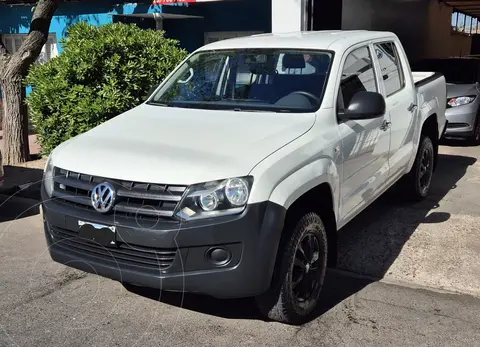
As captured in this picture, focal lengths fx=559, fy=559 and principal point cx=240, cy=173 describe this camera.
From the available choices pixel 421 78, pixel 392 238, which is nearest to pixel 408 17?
pixel 421 78

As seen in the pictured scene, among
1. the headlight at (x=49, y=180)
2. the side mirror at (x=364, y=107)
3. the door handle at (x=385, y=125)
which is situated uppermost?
the side mirror at (x=364, y=107)

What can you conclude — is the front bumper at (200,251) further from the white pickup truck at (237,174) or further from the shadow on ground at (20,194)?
the shadow on ground at (20,194)

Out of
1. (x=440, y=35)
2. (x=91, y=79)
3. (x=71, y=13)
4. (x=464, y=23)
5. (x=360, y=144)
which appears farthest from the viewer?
(x=464, y=23)

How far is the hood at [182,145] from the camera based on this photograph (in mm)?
3305

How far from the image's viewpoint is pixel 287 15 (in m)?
8.36

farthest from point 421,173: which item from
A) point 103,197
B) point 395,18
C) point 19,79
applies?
point 395,18

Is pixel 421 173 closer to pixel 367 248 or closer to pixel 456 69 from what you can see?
pixel 367 248

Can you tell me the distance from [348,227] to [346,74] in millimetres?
1867

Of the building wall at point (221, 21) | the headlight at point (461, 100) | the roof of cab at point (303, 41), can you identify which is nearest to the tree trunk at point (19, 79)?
the building wall at point (221, 21)

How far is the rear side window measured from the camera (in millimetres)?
5279

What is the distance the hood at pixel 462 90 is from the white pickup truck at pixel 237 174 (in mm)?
5453

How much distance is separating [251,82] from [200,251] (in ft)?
6.08

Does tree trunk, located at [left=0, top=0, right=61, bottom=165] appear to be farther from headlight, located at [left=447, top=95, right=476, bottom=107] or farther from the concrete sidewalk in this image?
headlight, located at [left=447, top=95, right=476, bottom=107]

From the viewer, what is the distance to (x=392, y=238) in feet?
17.9
